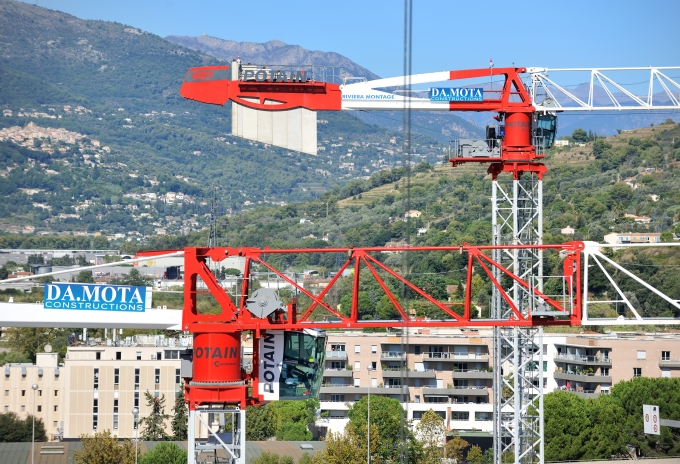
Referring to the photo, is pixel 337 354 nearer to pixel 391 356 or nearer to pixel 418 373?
pixel 391 356

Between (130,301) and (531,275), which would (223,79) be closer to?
(130,301)

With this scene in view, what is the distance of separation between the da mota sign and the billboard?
530 cm

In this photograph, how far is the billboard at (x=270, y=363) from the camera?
121ft

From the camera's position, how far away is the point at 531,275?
1703 inches

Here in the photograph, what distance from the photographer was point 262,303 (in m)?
36.3

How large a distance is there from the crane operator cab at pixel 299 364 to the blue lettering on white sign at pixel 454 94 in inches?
443

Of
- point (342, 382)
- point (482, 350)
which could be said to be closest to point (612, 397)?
point (482, 350)

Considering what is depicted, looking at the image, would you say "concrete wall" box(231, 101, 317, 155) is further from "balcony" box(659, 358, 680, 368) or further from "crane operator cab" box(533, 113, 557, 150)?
"balcony" box(659, 358, 680, 368)

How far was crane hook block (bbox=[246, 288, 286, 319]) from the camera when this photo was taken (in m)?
36.2

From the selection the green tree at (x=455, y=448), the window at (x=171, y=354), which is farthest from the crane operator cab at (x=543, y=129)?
the window at (x=171, y=354)

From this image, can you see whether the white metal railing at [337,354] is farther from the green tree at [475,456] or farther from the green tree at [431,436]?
the green tree at [475,456]

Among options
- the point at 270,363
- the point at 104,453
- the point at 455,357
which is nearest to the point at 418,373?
the point at 455,357

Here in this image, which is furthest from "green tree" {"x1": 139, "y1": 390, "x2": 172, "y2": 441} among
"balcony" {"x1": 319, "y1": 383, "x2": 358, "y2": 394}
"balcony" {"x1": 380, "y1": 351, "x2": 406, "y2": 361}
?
"balcony" {"x1": 380, "y1": 351, "x2": 406, "y2": 361}

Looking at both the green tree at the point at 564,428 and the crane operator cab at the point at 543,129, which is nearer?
Answer: the crane operator cab at the point at 543,129
